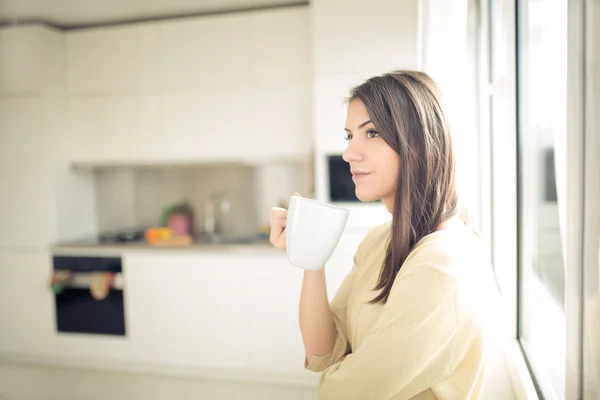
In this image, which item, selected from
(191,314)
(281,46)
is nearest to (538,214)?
(281,46)

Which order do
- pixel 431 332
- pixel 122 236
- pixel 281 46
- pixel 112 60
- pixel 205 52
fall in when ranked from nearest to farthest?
pixel 431 332 → pixel 281 46 → pixel 205 52 → pixel 112 60 → pixel 122 236

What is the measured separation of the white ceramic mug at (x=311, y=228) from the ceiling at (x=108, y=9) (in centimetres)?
233

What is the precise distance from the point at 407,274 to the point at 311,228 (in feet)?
0.70

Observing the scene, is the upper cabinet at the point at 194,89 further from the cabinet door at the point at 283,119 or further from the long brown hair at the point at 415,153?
the long brown hair at the point at 415,153

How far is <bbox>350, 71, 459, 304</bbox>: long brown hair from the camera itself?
0.93m

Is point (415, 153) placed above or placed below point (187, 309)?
above

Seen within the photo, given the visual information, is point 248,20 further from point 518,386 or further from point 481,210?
point 518,386

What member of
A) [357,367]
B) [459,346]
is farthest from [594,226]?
[357,367]

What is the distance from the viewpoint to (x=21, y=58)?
317 centimetres

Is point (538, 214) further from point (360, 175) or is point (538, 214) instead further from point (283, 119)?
point (283, 119)

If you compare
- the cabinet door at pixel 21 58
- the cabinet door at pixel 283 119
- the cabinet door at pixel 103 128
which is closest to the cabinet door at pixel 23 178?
the cabinet door at pixel 21 58

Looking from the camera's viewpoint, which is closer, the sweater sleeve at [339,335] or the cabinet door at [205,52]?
the sweater sleeve at [339,335]

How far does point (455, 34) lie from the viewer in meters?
1.62

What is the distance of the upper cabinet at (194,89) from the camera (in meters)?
3.05
